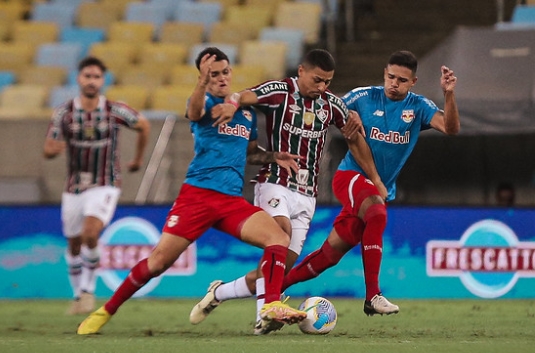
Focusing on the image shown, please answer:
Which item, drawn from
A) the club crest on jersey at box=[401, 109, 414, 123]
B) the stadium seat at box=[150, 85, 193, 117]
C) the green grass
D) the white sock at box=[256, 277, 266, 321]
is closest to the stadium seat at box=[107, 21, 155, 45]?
the stadium seat at box=[150, 85, 193, 117]

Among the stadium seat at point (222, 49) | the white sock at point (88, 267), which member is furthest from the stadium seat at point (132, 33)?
the white sock at point (88, 267)

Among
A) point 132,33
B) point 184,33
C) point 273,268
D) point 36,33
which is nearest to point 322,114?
point 273,268

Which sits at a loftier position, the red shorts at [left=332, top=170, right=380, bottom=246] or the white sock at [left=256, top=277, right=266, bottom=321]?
the red shorts at [left=332, top=170, right=380, bottom=246]

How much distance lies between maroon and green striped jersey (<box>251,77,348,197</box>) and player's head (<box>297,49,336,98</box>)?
0.11 meters

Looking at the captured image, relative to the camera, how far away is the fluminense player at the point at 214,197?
26.7 ft

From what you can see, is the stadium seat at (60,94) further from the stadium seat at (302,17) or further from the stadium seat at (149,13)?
the stadium seat at (302,17)

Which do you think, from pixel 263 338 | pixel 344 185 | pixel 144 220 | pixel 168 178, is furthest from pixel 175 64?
pixel 263 338

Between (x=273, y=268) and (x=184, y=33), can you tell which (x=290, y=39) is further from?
(x=273, y=268)

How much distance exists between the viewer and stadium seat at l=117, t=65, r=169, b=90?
16.9 meters

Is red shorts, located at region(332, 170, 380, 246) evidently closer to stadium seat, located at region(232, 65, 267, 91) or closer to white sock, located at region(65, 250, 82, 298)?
white sock, located at region(65, 250, 82, 298)

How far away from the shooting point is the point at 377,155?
29.9ft

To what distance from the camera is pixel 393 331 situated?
867 centimetres

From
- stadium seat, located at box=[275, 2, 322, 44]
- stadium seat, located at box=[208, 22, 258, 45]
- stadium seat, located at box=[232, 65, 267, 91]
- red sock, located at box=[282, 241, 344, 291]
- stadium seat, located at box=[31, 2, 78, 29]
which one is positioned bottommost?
red sock, located at box=[282, 241, 344, 291]

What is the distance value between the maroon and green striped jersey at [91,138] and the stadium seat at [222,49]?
19.4ft
